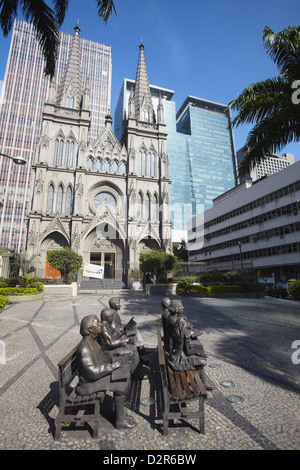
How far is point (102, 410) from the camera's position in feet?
9.70

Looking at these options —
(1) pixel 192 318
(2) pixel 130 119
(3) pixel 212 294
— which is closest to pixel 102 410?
(1) pixel 192 318

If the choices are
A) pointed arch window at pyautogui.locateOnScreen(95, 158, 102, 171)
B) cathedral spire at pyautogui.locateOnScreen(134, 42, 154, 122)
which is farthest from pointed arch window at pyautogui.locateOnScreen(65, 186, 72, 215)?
cathedral spire at pyautogui.locateOnScreen(134, 42, 154, 122)

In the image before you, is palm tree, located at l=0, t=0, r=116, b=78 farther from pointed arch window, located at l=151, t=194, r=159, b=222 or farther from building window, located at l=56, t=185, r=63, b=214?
pointed arch window, located at l=151, t=194, r=159, b=222

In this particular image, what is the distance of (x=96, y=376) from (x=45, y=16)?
34.1 ft

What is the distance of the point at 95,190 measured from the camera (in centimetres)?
2988

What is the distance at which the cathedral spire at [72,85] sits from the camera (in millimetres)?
32656

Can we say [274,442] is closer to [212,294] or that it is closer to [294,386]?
[294,386]

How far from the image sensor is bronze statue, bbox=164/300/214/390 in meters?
3.17

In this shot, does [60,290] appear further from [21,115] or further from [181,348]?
[21,115]

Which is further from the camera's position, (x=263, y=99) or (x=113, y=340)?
(x=263, y=99)

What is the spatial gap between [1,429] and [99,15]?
9887 mm

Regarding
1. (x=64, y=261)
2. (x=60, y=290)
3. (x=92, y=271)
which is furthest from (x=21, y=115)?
(x=92, y=271)

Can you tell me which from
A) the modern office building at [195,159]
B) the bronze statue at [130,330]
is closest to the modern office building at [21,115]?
the modern office building at [195,159]

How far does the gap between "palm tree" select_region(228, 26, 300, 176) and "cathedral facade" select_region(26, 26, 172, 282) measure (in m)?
20.2
